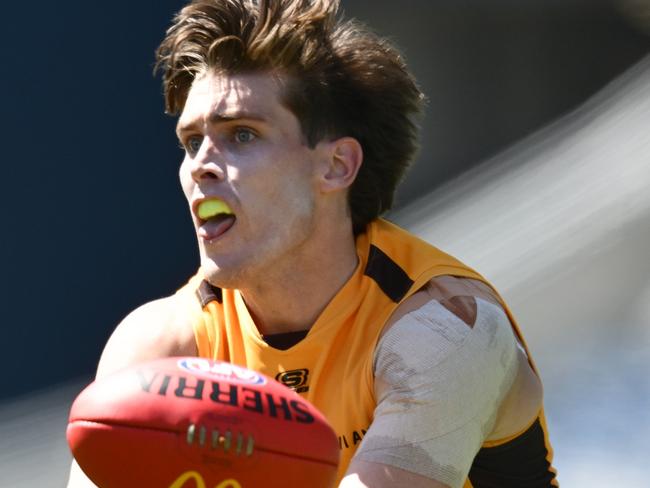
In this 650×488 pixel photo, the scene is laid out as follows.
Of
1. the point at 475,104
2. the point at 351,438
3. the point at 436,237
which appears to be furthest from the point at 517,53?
the point at 351,438

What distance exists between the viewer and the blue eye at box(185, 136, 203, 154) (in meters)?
2.54

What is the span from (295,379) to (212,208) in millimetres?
360

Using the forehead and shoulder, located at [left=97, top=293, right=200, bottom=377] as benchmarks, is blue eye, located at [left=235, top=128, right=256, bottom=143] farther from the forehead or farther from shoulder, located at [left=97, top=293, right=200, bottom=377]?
shoulder, located at [left=97, top=293, right=200, bottom=377]

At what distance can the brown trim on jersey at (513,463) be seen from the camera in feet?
8.18

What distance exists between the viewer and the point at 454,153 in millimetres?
3574

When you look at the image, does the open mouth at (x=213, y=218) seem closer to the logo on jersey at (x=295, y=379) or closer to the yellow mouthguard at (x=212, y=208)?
the yellow mouthguard at (x=212, y=208)

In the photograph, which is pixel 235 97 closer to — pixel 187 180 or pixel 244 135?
pixel 244 135

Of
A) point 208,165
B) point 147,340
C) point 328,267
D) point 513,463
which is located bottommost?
point 513,463

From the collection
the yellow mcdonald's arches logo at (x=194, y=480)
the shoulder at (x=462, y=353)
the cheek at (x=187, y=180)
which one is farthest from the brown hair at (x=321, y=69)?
the yellow mcdonald's arches logo at (x=194, y=480)

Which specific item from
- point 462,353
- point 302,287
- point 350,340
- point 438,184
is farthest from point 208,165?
point 438,184

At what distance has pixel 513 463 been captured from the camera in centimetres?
251

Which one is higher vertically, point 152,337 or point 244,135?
point 244,135

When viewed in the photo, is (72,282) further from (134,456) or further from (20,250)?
(134,456)

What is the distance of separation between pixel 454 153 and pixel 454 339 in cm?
132
